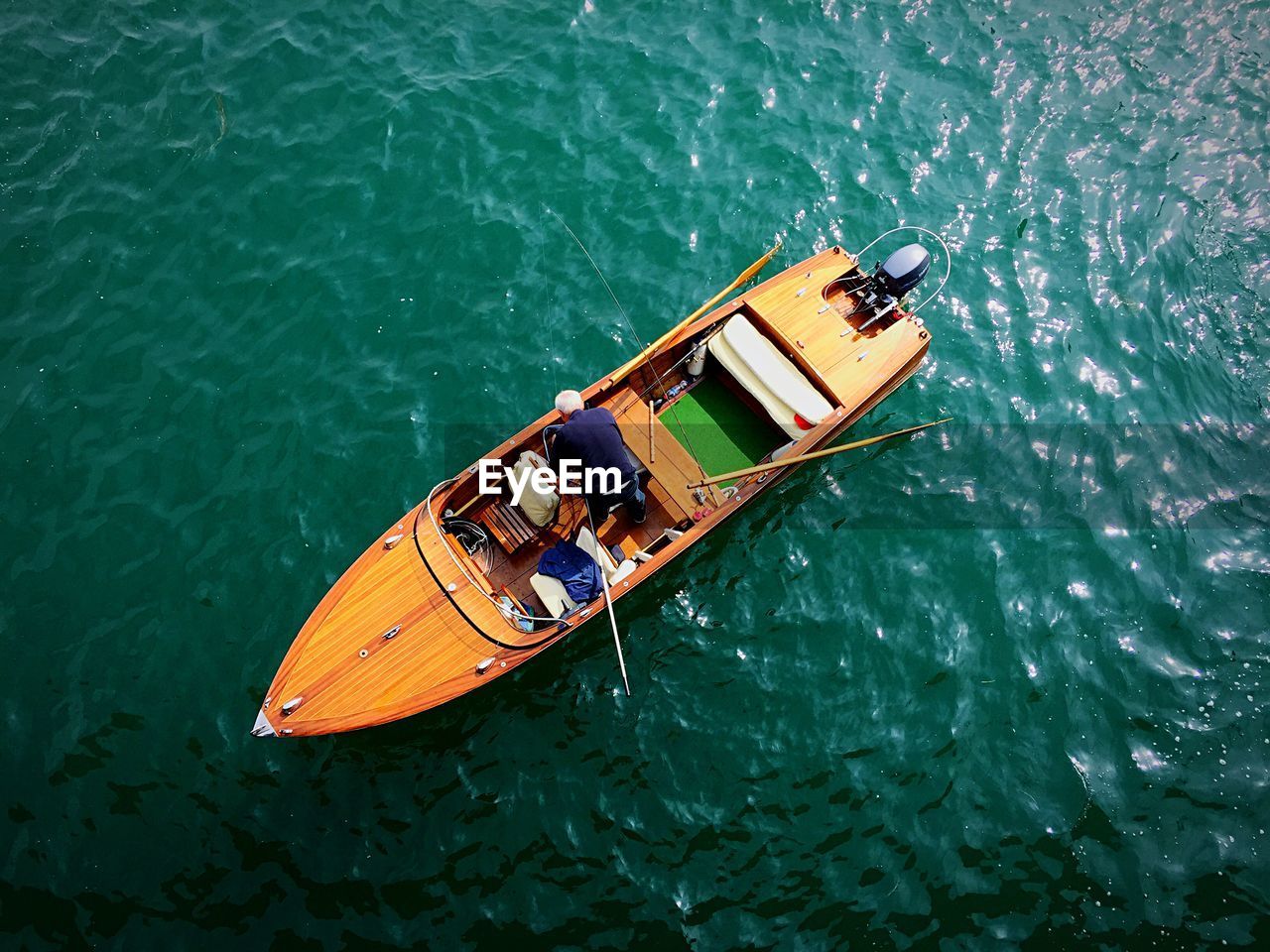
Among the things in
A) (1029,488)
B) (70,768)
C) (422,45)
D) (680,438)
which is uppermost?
(422,45)

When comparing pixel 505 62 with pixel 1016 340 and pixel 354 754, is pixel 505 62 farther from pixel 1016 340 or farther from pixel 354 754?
pixel 354 754

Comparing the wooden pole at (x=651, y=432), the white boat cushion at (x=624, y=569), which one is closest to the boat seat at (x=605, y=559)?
the white boat cushion at (x=624, y=569)

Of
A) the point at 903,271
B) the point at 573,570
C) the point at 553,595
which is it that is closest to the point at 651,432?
the point at 573,570

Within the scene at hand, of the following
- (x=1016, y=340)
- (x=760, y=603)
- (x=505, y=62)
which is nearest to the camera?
(x=760, y=603)

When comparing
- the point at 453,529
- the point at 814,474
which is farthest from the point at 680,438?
the point at 453,529

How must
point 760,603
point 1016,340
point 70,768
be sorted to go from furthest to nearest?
point 1016,340 → point 760,603 → point 70,768

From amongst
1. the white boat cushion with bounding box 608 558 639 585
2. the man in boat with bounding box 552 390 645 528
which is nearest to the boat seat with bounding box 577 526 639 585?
the white boat cushion with bounding box 608 558 639 585

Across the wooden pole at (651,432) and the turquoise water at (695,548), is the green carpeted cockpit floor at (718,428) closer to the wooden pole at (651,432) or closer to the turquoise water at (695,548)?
the wooden pole at (651,432)

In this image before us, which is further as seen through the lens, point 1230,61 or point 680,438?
point 1230,61
